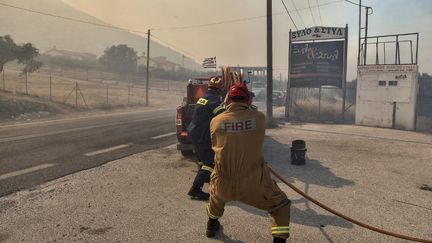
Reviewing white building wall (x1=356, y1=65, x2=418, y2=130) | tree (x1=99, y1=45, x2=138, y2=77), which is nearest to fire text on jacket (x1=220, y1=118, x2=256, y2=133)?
white building wall (x1=356, y1=65, x2=418, y2=130)

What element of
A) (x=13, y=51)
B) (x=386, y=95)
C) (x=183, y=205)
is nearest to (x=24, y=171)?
(x=183, y=205)

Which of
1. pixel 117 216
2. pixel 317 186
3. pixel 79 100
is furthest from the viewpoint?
pixel 79 100

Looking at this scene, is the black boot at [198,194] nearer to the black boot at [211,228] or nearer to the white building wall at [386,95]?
the black boot at [211,228]

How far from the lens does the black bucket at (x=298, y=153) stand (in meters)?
8.93

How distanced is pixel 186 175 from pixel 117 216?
253 centimetres

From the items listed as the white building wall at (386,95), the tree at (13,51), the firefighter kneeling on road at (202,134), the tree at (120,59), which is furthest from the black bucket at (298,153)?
the tree at (120,59)

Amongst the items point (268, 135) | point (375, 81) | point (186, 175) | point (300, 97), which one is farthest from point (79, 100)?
point (186, 175)

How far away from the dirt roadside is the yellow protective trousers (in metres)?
0.87

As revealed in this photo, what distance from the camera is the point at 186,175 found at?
771 centimetres

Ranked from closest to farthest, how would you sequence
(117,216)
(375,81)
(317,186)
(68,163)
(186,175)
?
(117,216)
(317,186)
(186,175)
(68,163)
(375,81)

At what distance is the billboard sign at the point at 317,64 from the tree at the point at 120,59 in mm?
64066

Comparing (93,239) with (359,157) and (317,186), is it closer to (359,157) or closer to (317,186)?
A: (317,186)

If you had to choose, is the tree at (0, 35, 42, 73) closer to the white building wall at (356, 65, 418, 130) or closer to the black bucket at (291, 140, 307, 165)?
the white building wall at (356, 65, 418, 130)

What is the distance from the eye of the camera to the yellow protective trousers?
3.90 meters
